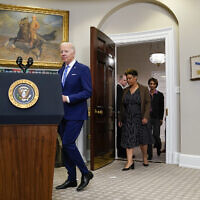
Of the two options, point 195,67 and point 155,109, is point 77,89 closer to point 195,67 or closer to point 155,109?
point 195,67

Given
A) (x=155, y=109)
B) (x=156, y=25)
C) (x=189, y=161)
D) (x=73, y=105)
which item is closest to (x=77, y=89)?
(x=73, y=105)

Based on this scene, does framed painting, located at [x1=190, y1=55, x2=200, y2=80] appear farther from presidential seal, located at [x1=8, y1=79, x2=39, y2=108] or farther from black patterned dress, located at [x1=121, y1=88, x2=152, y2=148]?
presidential seal, located at [x1=8, y1=79, x2=39, y2=108]

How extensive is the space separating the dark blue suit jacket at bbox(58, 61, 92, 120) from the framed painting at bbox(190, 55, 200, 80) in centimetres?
227

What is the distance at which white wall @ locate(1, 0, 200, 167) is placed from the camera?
4613mm

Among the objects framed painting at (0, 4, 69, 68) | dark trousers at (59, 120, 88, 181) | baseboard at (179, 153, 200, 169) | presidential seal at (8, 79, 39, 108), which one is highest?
framed painting at (0, 4, 69, 68)

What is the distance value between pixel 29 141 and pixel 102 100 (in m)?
2.76

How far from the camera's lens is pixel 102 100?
476cm

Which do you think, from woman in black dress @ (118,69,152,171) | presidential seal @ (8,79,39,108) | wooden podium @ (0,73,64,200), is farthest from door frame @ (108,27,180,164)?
presidential seal @ (8,79,39,108)

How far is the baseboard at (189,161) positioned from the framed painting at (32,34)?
2.78m

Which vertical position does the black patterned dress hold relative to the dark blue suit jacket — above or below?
below

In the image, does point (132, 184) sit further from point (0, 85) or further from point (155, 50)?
point (155, 50)

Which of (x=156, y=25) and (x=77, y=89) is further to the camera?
(x=156, y=25)

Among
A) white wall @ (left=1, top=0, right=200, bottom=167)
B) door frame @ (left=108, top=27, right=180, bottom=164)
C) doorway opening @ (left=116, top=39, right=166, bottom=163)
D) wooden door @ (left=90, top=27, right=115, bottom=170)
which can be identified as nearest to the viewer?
wooden door @ (left=90, top=27, right=115, bottom=170)

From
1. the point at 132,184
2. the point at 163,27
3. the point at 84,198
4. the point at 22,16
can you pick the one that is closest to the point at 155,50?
the point at 163,27
